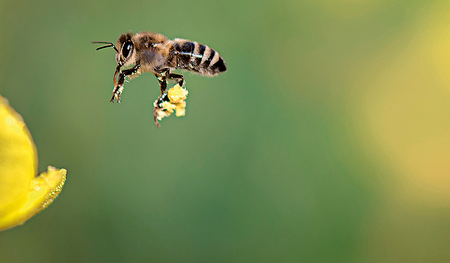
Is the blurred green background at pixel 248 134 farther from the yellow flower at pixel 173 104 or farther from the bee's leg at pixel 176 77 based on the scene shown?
the yellow flower at pixel 173 104

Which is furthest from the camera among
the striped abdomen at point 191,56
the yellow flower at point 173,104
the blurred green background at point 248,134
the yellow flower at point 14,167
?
the blurred green background at point 248,134

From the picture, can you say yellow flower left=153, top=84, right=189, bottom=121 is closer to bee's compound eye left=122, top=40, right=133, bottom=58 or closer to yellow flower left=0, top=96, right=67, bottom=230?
bee's compound eye left=122, top=40, right=133, bottom=58

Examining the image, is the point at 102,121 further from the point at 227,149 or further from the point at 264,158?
the point at 264,158

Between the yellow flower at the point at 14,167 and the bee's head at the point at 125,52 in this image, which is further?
the bee's head at the point at 125,52

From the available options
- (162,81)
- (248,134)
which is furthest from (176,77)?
(248,134)

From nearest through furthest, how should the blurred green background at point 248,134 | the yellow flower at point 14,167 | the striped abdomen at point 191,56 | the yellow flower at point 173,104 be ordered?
the yellow flower at point 14,167, the yellow flower at point 173,104, the striped abdomen at point 191,56, the blurred green background at point 248,134

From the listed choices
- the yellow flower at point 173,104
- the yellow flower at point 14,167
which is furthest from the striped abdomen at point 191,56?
the yellow flower at point 14,167

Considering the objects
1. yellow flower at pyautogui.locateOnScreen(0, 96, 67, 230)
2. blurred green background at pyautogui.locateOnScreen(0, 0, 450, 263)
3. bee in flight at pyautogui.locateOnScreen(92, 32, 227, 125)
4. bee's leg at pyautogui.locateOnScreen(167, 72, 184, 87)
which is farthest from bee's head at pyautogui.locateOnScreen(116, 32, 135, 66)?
blurred green background at pyautogui.locateOnScreen(0, 0, 450, 263)
